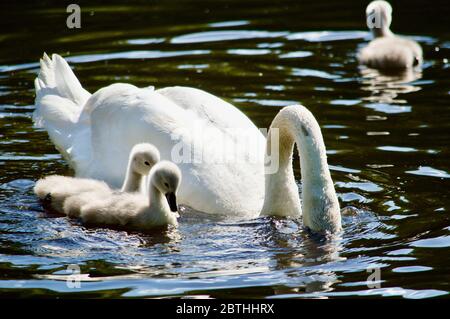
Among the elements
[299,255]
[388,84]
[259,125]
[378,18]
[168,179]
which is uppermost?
[378,18]

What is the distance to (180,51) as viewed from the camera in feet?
46.9

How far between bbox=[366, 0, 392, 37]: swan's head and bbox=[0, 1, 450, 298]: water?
400 millimetres

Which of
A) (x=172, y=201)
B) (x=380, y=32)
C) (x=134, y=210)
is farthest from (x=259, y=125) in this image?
(x=380, y=32)

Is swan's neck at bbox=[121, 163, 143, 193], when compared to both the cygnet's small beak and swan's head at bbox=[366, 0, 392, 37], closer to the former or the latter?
the cygnet's small beak

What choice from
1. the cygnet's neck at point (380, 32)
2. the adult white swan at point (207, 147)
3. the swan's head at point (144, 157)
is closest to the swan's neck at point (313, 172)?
the adult white swan at point (207, 147)

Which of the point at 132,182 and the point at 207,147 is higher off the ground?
the point at 207,147

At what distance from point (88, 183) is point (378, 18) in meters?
6.99

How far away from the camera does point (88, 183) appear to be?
865cm

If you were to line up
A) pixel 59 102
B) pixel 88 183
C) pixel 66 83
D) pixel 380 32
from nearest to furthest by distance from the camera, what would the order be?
pixel 88 183, pixel 59 102, pixel 66 83, pixel 380 32

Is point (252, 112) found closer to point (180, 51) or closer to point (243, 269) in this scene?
point (180, 51)

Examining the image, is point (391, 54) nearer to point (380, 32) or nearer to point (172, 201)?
point (380, 32)

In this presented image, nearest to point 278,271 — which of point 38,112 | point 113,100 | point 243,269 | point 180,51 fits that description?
point 243,269

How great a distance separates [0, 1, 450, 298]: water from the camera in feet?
22.7

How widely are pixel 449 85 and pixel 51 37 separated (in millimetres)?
5926
